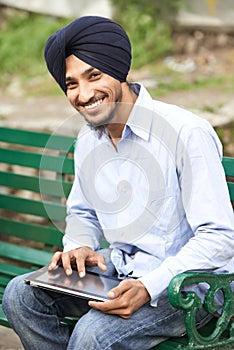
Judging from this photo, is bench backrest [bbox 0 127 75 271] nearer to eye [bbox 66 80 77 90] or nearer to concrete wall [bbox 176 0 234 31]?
eye [bbox 66 80 77 90]

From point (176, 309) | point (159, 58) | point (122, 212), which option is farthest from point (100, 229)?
point (159, 58)

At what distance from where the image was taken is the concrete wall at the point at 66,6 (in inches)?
393

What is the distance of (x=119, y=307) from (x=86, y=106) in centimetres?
75

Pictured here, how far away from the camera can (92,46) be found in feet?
10.5

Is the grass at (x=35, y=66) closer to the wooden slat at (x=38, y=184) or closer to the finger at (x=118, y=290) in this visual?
the wooden slat at (x=38, y=184)

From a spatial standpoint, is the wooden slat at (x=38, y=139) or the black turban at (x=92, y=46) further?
the wooden slat at (x=38, y=139)

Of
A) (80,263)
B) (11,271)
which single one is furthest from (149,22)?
(80,263)

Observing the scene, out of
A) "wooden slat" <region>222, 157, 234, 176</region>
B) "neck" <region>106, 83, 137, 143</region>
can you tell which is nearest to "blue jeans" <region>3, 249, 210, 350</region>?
"neck" <region>106, 83, 137, 143</region>

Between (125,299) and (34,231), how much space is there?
156 centimetres

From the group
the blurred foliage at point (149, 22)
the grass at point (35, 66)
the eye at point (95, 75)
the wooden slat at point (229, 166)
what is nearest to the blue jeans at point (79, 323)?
the wooden slat at point (229, 166)

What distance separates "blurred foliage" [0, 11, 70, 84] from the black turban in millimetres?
6676

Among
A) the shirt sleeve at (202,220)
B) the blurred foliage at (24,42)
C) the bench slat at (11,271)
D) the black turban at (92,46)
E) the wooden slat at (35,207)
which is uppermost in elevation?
the black turban at (92,46)

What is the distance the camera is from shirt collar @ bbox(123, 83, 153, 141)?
3289mm

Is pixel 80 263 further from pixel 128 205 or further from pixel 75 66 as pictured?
pixel 75 66
